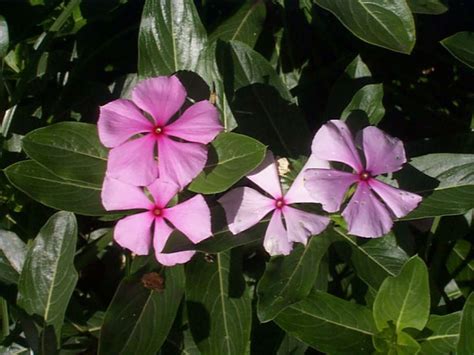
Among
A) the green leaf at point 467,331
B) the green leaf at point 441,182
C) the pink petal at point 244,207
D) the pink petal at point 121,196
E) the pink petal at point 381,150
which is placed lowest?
the green leaf at point 467,331

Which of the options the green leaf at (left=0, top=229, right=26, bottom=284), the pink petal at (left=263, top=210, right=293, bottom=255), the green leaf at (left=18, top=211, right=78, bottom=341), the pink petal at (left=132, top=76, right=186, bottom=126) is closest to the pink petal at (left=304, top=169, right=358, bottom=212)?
the pink petal at (left=263, top=210, right=293, bottom=255)

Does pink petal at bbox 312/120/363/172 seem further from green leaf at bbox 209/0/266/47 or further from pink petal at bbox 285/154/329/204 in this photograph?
green leaf at bbox 209/0/266/47

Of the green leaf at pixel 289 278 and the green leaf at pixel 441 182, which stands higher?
the green leaf at pixel 441 182

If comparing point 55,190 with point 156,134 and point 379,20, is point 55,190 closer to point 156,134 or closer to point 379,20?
point 156,134

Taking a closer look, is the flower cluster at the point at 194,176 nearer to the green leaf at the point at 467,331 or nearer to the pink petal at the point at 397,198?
the pink petal at the point at 397,198

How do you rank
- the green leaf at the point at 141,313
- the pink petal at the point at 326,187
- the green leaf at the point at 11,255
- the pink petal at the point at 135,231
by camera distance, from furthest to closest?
the green leaf at the point at 11,255 → the green leaf at the point at 141,313 → the pink petal at the point at 135,231 → the pink petal at the point at 326,187

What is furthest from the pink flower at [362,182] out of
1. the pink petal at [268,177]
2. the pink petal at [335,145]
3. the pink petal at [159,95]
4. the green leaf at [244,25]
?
the green leaf at [244,25]

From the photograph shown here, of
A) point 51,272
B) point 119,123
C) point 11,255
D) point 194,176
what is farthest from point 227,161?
point 11,255
